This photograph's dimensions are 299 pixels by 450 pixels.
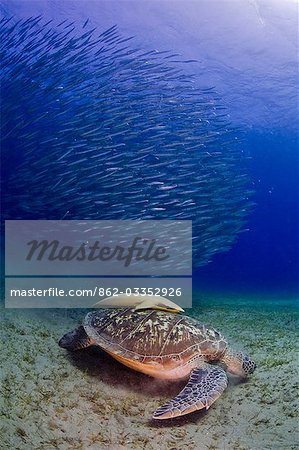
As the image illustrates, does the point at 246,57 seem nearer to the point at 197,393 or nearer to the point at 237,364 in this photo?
the point at 237,364

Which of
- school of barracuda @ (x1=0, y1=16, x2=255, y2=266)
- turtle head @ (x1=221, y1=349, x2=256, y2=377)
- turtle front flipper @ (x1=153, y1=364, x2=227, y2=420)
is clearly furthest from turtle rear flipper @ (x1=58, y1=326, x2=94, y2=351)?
school of barracuda @ (x1=0, y1=16, x2=255, y2=266)

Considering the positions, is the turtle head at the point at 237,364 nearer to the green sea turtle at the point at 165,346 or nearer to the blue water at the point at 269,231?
the green sea turtle at the point at 165,346

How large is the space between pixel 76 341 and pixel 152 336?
54cm

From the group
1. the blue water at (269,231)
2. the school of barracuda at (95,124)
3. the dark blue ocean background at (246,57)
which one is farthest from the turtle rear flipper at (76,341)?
the blue water at (269,231)

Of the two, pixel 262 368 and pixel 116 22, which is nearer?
pixel 262 368

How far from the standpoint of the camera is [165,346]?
2180 mm

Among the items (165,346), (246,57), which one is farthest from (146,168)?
(165,346)

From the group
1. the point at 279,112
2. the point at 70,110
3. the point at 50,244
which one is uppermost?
the point at 279,112

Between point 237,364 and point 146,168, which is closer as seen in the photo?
point 237,364

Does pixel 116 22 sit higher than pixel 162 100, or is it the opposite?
pixel 116 22

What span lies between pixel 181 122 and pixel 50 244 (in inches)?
79.5

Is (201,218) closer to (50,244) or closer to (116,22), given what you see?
(50,244)

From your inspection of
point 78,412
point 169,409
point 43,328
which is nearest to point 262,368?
point 169,409

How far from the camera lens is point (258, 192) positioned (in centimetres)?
633
